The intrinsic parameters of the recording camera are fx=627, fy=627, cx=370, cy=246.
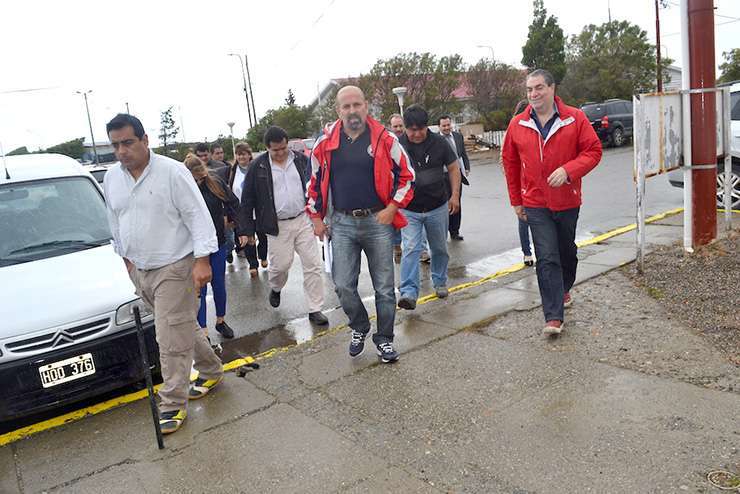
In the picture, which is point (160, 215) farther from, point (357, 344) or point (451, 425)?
point (451, 425)

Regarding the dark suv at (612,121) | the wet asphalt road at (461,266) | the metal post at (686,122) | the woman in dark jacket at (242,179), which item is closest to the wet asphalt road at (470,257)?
the wet asphalt road at (461,266)

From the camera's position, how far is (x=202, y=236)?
155 inches

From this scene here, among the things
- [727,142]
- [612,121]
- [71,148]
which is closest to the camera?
[727,142]

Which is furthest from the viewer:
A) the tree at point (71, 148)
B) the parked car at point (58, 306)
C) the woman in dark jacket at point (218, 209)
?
the tree at point (71, 148)

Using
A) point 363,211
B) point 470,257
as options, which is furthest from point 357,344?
point 470,257

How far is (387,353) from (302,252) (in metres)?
1.91

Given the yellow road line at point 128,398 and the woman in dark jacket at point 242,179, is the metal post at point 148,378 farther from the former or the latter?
the woman in dark jacket at point 242,179

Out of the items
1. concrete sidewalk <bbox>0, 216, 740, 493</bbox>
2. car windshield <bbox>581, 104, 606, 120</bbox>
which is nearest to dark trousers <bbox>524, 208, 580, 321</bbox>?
concrete sidewalk <bbox>0, 216, 740, 493</bbox>

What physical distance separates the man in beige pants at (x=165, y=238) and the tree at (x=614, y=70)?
137ft

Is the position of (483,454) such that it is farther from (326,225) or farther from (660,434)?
(326,225)

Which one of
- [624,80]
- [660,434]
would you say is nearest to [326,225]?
[660,434]

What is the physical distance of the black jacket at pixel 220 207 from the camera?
232 inches

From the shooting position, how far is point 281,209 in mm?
6172

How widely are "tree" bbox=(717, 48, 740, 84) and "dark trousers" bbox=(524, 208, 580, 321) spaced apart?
142ft
